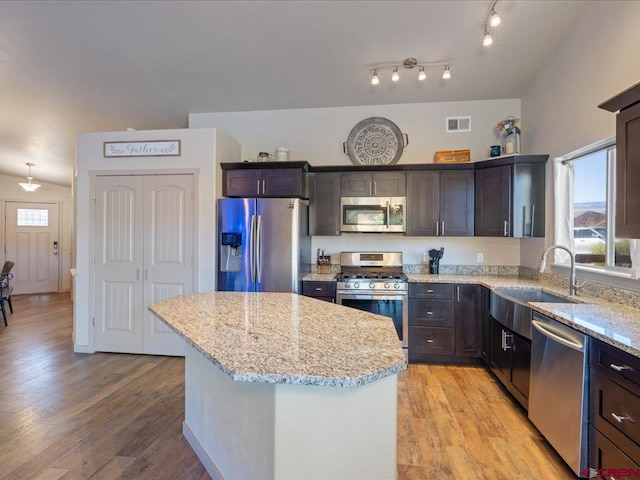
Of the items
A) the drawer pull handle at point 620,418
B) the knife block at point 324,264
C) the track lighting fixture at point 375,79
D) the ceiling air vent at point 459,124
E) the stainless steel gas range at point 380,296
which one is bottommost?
the drawer pull handle at point 620,418

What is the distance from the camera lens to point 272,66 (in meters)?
3.34

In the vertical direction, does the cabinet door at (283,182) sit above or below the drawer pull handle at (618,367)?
above

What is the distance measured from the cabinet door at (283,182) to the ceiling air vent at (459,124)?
1905mm

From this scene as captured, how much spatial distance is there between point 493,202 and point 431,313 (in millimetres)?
1349

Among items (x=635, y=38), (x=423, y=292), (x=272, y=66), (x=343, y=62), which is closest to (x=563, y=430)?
(x=423, y=292)

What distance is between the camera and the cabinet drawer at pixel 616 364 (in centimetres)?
146

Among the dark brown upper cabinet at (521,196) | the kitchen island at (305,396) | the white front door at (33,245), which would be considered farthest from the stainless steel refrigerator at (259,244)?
the white front door at (33,245)

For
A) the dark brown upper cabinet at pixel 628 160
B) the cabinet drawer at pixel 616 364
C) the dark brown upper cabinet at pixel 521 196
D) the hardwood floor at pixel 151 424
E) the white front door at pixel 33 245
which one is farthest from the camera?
the white front door at pixel 33 245

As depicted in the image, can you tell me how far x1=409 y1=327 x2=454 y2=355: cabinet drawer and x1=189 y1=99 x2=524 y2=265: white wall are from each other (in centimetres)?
93

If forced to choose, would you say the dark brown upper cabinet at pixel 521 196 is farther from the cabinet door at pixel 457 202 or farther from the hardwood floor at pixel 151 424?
the hardwood floor at pixel 151 424

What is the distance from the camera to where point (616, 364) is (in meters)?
1.58

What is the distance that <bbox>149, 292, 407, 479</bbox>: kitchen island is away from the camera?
1.18m

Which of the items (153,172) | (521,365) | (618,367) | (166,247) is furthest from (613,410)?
(153,172)

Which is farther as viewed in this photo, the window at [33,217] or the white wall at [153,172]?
the window at [33,217]
